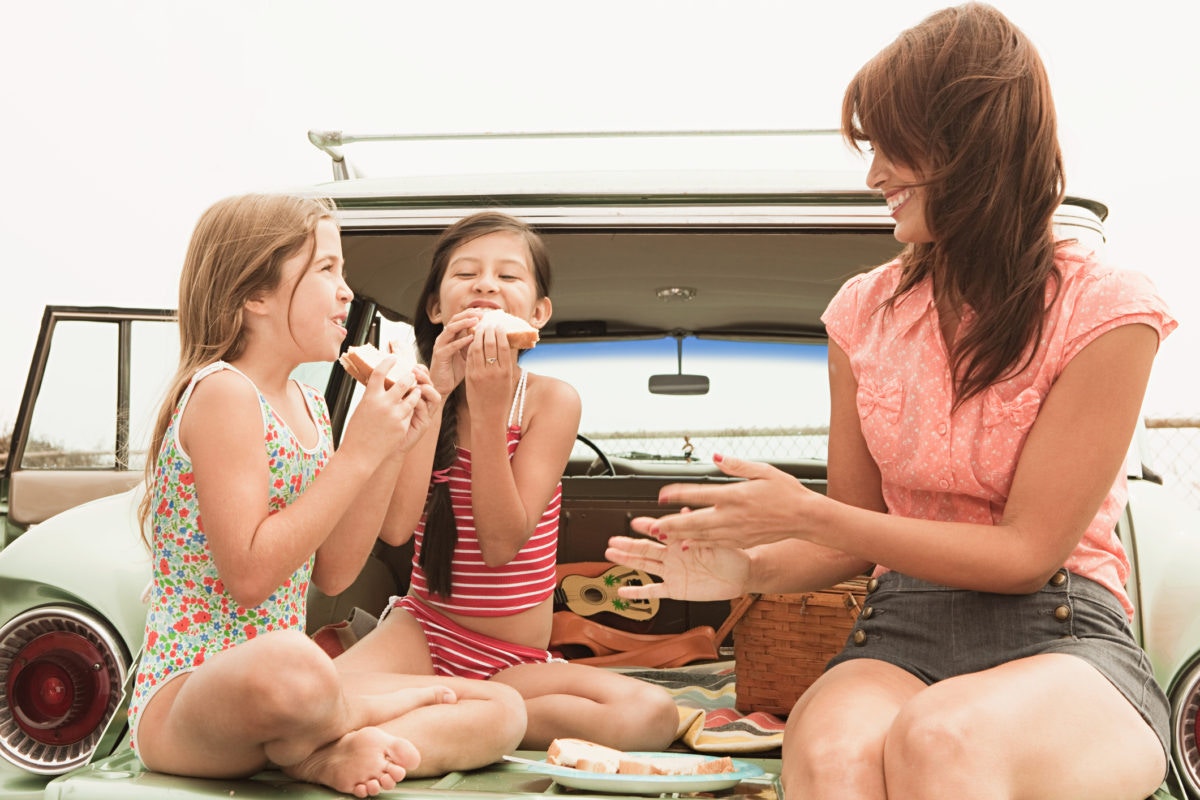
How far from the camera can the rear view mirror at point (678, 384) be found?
3.46 m

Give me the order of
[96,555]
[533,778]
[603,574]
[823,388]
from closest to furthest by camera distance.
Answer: [533,778] < [96,555] < [603,574] < [823,388]

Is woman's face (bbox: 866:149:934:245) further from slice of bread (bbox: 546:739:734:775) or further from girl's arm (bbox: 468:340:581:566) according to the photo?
slice of bread (bbox: 546:739:734:775)

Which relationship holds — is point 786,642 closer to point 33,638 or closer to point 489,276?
point 489,276

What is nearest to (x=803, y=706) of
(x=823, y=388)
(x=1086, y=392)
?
(x=1086, y=392)

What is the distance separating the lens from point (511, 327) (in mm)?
2035

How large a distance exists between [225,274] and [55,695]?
0.81 meters

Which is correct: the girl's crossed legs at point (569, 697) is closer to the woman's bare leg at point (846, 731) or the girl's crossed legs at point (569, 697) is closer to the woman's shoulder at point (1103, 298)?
the woman's bare leg at point (846, 731)

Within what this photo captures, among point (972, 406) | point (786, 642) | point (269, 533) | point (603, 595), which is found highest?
point (972, 406)

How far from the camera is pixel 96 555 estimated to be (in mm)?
1951

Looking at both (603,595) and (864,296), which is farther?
(603,595)

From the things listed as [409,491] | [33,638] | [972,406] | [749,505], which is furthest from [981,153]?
[33,638]

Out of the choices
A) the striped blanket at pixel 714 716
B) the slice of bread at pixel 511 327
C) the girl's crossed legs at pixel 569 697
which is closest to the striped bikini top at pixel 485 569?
the girl's crossed legs at pixel 569 697

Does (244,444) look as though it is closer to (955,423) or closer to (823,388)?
(955,423)

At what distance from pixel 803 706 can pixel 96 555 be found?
1339mm
